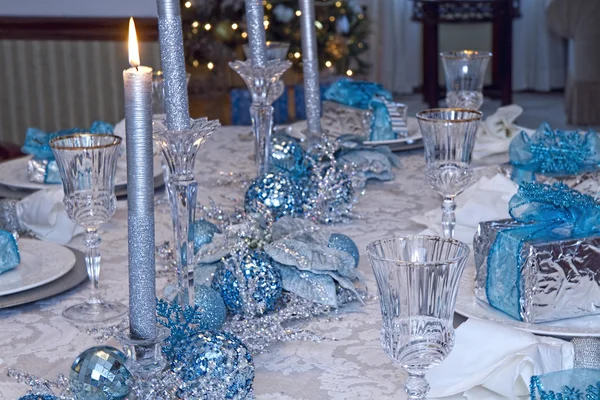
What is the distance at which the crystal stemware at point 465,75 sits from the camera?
171cm

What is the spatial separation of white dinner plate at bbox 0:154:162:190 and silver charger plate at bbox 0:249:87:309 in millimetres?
416

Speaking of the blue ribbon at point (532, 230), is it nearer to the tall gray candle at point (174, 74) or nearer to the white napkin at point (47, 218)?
the tall gray candle at point (174, 74)

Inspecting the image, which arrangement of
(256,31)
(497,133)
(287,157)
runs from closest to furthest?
(256,31) → (287,157) → (497,133)

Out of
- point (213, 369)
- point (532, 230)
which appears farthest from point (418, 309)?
point (532, 230)

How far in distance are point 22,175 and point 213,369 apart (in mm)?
1031

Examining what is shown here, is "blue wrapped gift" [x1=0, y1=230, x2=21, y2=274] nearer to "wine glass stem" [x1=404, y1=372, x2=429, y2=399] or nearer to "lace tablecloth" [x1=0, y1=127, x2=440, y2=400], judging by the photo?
"lace tablecloth" [x1=0, y1=127, x2=440, y2=400]

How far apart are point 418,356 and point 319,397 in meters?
0.15

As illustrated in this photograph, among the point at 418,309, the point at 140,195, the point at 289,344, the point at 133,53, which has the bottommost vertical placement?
the point at 289,344

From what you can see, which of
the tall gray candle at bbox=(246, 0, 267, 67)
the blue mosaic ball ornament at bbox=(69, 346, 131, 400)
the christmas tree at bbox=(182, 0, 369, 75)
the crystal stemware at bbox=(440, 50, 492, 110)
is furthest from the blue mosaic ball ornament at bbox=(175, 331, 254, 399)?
the christmas tree at bbox=(182, 0, 369, 75)

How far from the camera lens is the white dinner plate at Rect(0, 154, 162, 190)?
5.40 ft

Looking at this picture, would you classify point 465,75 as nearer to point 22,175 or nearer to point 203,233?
point 203,233

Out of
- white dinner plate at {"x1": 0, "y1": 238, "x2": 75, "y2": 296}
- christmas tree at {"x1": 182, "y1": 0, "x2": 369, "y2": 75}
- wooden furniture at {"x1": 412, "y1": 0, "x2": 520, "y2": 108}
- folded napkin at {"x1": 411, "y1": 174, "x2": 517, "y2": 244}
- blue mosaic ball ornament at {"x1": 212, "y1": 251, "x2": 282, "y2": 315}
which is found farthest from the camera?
wooden furniture at {"x1": 412, "y1": 0, "x2": 520, "y2": 108}

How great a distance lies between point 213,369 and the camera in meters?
0.82

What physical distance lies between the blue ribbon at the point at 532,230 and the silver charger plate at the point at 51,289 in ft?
1.72
